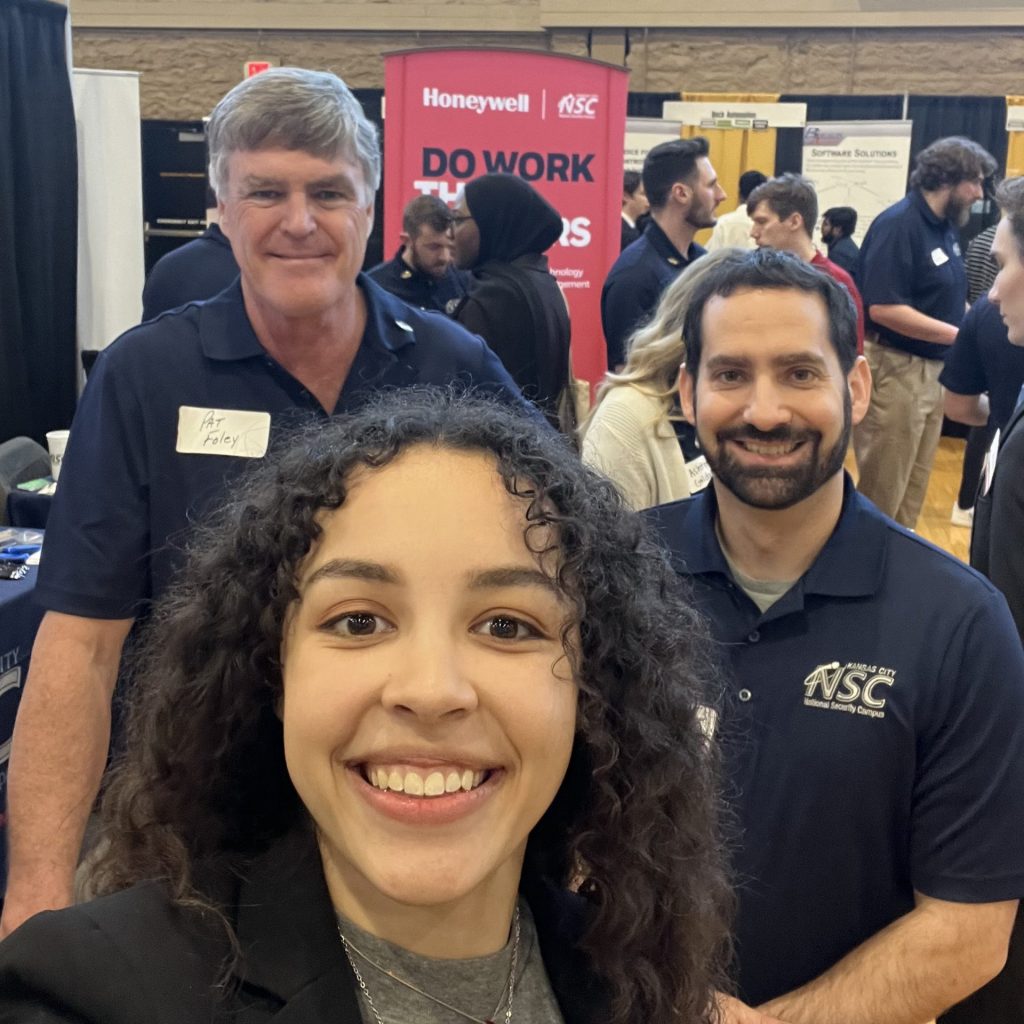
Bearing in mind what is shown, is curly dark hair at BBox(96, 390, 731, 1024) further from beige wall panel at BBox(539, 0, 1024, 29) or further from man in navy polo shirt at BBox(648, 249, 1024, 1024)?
beige wall panel at BBox(539, 0, 1024, 29)

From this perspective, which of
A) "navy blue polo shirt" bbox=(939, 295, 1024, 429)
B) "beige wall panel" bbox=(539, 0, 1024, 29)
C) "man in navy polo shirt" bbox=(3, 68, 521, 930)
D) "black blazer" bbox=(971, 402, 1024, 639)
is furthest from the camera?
"beige wall panel" bbox=(539, 0, 1024, 29)

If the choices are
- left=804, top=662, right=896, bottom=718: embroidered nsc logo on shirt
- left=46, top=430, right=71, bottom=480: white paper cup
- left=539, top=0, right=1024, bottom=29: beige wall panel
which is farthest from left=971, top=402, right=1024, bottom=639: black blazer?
left=539, top=0, right=1024, bottom=29: beige wall panel

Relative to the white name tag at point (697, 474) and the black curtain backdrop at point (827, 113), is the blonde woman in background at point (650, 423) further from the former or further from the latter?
the black curtain backdrop at point (827, 113)

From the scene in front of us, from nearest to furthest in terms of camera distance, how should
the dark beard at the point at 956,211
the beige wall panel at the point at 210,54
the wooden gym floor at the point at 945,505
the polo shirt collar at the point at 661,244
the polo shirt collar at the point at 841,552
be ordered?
the polo shirt collar at the point at 841,552 < the polo shirt collar at the point at 661,244 < the dark beard at the point at 956,211 < the wooden gym floor at the point at 945,505 < the beige wall panel at the point at 210,54

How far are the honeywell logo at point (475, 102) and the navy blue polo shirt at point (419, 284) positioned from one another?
896 millimetres

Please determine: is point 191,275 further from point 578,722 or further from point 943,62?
point 943,62

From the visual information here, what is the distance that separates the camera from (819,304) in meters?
1.71

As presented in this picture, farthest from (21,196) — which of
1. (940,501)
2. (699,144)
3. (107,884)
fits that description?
(940,501)

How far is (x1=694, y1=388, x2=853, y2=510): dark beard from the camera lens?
5.31ft

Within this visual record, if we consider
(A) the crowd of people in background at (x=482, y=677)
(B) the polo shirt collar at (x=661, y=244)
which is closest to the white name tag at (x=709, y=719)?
(A) the crowd of people in background at (x=482, y=677)

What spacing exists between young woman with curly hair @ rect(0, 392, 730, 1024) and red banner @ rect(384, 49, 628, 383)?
4.02m

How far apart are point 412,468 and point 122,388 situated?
0.94 metres

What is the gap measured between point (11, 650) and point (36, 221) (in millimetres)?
2415

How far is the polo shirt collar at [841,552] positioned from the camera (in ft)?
5.15
